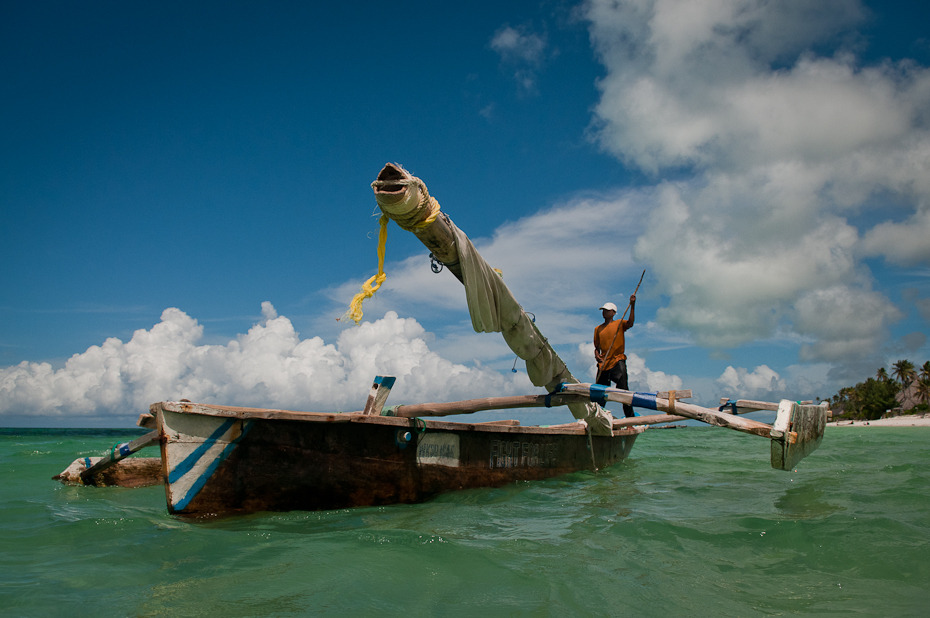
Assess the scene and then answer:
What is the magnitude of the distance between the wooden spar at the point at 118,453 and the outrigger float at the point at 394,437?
3cm

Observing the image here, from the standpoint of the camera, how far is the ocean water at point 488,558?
2.94 metres

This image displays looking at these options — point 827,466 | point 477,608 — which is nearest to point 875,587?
point 477,608

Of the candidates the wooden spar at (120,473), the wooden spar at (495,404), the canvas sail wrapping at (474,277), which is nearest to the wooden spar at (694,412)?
the wooden spar at (495,404)

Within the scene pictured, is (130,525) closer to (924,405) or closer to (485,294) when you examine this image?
(485,294)

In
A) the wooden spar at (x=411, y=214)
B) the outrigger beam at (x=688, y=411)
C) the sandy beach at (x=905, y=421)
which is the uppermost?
the wooden spar at (x=411, y=214)

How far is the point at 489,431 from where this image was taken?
21.5ft

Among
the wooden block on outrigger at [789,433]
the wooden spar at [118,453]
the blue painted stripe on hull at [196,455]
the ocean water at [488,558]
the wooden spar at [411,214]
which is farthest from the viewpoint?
the wooden spar at [118,453]

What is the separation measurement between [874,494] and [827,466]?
3.62m

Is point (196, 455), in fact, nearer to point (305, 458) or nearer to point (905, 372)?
point (305, 458)

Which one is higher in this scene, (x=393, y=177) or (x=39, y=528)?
(x=393, y=177)

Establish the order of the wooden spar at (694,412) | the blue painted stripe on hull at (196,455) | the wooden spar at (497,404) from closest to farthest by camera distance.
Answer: the blue painted stripe on hull at (196,455) < the wooden spar at (694,412) < the wooden spar at (497,404)

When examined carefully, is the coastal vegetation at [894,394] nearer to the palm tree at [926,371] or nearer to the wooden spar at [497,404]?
the palm tree at [926,371]

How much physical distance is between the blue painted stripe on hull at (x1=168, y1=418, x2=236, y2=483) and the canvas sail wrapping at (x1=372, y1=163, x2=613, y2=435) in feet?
7.99

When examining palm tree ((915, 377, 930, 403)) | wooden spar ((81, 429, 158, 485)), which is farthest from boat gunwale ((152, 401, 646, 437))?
palm tree ((915, 377, 930, 403))
